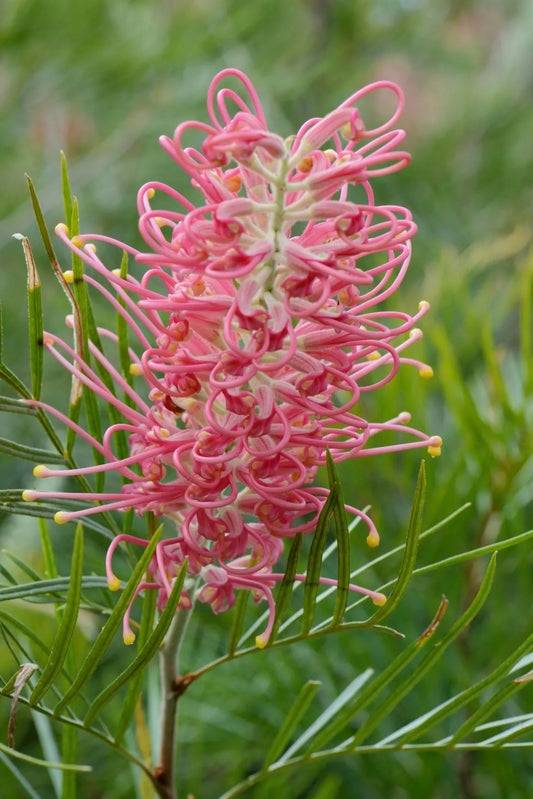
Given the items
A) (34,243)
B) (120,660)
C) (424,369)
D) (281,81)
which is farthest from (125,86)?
(424,369)

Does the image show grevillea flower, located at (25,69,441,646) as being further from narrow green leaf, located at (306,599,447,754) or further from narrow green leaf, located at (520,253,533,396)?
narrow green leaf, located at (520,253,533,396)

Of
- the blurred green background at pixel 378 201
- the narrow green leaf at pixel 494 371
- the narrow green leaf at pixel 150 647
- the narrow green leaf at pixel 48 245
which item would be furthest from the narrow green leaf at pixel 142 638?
the narrow green leaf at pixel 494 371

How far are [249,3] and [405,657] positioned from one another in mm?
1196

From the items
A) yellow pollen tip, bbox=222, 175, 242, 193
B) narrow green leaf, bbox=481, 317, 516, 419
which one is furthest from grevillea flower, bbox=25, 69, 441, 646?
narrow green leaf, bbox=481, 317, 516, 419

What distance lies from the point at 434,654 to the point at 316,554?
8 centimetres

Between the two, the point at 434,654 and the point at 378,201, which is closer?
the point at 434,654

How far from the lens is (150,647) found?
259mm

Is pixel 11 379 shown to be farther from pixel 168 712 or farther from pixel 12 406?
pixel 168 712

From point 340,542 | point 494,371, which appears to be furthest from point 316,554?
point 494,371

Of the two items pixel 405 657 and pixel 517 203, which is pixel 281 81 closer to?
pixel 517 203

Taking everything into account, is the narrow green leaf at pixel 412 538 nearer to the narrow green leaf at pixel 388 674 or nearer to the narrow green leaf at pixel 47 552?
the narrow green leaf at pixel 388 674

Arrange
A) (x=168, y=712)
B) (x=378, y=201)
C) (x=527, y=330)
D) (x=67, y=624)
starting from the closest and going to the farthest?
1. (x=67, y=624)
2. (x=168, y=712)
3. (x=527, y=330)
4. (x=378, y=201)

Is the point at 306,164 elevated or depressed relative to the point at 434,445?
elevated

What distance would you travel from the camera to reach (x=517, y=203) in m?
1.70
